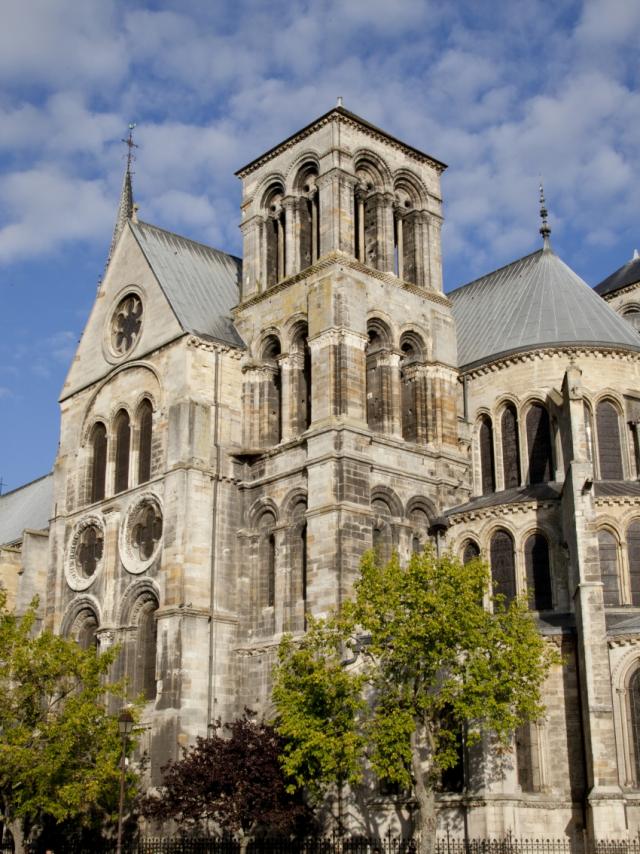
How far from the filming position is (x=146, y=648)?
131 feet

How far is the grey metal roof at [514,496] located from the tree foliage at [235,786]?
1075 centimetres

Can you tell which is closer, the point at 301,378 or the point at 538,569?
the point at 538,569


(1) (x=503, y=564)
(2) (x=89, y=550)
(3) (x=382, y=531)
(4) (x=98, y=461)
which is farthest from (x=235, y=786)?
(4) (x=98, y=461)

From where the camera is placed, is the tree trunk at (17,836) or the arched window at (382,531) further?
the arched window at (382,531)

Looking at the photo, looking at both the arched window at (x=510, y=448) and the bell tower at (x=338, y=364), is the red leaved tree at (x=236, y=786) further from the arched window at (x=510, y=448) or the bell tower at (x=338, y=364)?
the arched window at (x=510, y=448)

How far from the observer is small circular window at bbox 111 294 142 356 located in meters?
44.4

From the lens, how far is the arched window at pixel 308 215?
42.7 m

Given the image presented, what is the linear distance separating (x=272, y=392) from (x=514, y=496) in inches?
386

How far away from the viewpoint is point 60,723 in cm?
3253

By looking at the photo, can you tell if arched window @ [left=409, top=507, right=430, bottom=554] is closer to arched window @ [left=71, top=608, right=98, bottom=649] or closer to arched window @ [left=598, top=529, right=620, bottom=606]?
arched window @ [left=598, top=529, right=620, bottom=606]

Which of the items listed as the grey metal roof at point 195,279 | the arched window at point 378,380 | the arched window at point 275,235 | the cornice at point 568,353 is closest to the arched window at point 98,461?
the grey metal roof at point 195,279

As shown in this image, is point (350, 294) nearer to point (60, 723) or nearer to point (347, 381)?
point (347, 381)

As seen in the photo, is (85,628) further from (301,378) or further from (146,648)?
(301,378)

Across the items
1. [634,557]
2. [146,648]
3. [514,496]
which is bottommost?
[146,648]
